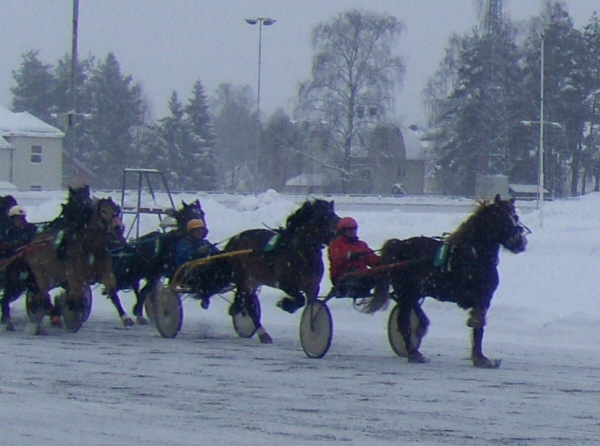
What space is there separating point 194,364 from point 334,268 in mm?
1925

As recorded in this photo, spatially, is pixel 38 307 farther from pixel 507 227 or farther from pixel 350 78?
pixel 350 78

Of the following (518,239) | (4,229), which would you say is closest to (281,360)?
(518,239)

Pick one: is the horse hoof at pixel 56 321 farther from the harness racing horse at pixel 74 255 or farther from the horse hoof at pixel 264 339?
the horse hoof at pixel 264 339

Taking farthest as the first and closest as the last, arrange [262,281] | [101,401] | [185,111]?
[185,111] < [262,281] < [101,401]

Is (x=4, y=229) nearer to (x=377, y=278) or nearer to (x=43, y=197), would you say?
(x=377, y=278)

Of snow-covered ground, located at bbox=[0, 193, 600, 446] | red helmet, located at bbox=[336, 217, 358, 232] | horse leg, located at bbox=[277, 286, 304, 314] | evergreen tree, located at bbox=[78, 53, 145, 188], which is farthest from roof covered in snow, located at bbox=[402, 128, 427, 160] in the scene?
red helmet, located at bbox=[336, 217, 358, 232]

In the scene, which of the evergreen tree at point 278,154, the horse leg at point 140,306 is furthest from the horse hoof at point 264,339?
the evergreen tree at point 278,154

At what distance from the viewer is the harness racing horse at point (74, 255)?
14641 mm

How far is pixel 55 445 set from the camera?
7.68 metres

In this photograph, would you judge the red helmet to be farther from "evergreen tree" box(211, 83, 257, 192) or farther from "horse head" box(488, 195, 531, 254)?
"evergreen tree" box(211, 83, 257, 192)

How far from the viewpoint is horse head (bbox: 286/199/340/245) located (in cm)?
1314

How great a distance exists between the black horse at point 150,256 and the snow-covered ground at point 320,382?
67cm

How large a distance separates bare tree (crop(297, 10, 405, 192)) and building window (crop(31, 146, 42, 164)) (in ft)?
63.8

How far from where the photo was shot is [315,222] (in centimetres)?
1322
